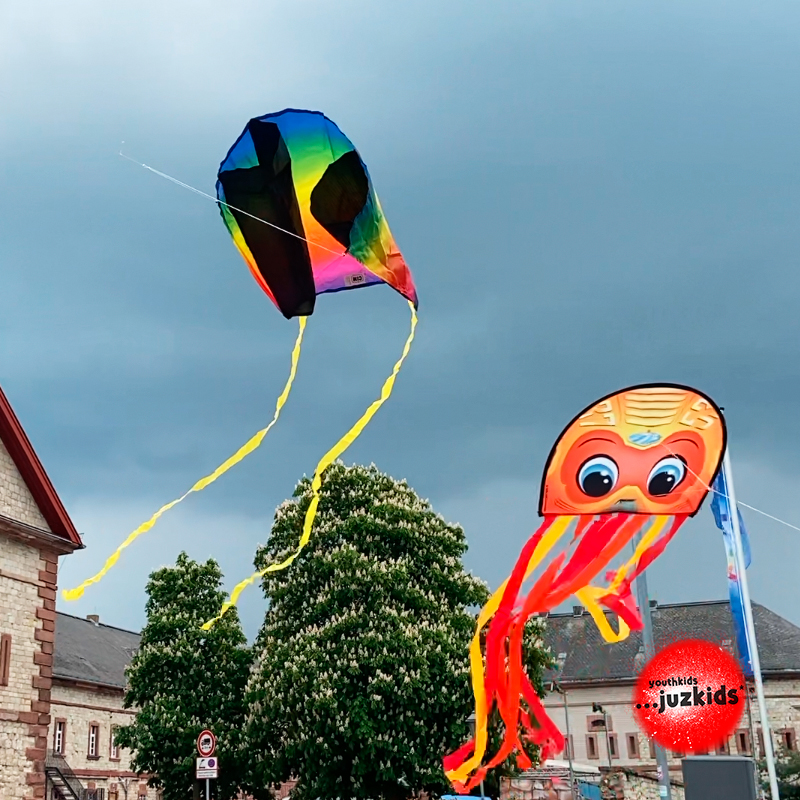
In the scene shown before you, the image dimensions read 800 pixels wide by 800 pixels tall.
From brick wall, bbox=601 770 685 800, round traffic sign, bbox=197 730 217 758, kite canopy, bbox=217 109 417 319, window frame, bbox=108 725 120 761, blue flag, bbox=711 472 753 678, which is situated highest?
kite canopy, bbox=217 109 417 319

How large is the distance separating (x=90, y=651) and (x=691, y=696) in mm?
39216

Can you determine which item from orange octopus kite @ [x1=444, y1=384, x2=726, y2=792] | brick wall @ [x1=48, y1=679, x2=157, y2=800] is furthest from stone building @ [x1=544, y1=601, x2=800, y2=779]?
orange octopus kite @ [x1=444, y1=384, x2=726, y2=792]

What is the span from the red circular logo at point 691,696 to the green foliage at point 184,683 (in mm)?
16328

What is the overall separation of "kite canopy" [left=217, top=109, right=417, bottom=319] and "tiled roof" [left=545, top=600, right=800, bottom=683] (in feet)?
146

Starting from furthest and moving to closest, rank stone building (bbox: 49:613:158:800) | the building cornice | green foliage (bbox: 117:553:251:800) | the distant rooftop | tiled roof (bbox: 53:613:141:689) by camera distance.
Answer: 1. the distant rooftop
2. tiled roof (bbox: 53:613:141:689)
3. stone building (bbox: 49:613:158:800)
4. green foliage (bbox: 117:553:251:800)
5. the building cornice

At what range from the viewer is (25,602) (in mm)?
24047

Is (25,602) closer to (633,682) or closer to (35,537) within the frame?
(35,537)

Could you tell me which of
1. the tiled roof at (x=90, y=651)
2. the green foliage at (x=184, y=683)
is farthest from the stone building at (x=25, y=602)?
the tiled roof at (x=90, y=651)

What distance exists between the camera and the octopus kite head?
13.2 m

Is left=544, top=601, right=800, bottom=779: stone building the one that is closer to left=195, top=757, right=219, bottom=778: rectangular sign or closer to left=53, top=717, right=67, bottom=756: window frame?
left=53, top=717, right=67, bottom=756: window frame

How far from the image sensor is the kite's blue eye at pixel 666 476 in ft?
43.4

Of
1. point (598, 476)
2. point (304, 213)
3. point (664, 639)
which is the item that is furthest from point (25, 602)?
point (664, 639)

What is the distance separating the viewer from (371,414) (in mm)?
→ 11195

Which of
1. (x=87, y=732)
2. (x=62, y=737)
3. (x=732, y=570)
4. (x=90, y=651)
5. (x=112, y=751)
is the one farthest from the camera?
(x=90, y=651)
